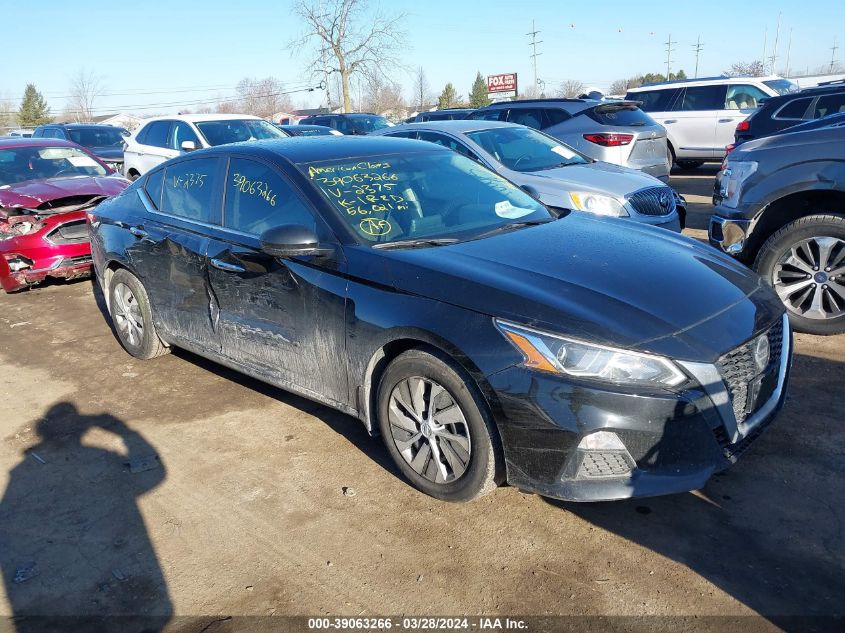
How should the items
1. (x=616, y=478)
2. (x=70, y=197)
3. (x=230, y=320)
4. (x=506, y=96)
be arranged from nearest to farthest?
1. (x=616, y=478)
2. (x=230, y=320)
3. (x=70, y=197)
4. (x=506, y=96)

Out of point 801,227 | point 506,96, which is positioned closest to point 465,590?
point 801,227

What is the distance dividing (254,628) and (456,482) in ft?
3.54

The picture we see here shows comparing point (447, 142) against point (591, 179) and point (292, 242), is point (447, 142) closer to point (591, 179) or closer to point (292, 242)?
point (591, 179)

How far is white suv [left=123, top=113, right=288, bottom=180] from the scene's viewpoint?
1189 centimetres

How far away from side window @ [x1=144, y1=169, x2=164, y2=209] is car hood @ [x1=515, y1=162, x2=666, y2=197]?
11.9ft

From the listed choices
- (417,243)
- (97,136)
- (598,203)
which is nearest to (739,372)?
(417,243)

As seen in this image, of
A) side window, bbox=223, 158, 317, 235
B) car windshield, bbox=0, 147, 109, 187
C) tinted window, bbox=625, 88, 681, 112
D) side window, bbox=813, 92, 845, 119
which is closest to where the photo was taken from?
side window, bbox=223, 158, 317, 235

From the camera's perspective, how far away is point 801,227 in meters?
5.16

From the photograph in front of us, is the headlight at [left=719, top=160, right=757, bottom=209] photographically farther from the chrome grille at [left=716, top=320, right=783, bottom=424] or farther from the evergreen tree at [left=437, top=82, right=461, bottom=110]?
the evergreen tree at [left=437, top=82, right=461, bottom=110]

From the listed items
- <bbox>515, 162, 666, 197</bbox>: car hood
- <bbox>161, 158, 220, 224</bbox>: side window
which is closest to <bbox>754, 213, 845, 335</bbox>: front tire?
<bbox>515, 162, 666, 197</bbox>: car hood

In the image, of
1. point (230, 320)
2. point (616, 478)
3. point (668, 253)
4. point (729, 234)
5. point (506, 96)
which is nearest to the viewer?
point (616, 478)

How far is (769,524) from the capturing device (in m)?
3.10

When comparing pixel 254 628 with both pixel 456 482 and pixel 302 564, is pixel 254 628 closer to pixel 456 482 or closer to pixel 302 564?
pixel 302 564

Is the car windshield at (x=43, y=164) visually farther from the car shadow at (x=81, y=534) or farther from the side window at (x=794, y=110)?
the side window at (x=794, y=110)
